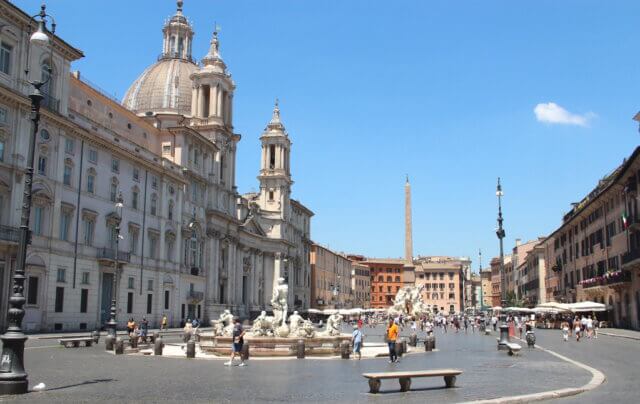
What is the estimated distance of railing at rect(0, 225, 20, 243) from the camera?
116ft

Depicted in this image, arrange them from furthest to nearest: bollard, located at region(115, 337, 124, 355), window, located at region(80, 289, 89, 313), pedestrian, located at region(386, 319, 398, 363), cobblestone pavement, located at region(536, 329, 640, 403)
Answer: window, located at region(80, 289, 89, 313) → bollard, located at region(115, 337, 124, 355) → pedestrian, located at region(386, 319, 398, 363) → cobblestone pavement, located at region(536, 329, 640, 403)

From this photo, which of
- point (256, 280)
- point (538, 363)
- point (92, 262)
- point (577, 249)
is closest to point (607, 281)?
point (577, 249)

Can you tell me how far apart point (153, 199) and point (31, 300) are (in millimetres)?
16949

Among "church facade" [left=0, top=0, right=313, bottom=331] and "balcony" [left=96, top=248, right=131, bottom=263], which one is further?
"balcony" [left=96, top=248, right=131, bottom=263]

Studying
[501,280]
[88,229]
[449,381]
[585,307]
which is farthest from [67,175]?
[585,307]

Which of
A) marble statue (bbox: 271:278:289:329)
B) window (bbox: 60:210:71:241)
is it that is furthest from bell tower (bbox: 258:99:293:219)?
marble statue (bbox: 271:278:289:329)

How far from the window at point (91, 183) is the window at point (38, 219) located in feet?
17.8

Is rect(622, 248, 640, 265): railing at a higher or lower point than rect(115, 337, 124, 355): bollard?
higher

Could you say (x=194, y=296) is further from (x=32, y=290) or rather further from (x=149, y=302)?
(x=32, y=290)

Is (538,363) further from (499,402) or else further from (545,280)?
(545,280)

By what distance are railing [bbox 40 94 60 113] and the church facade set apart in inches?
4.3

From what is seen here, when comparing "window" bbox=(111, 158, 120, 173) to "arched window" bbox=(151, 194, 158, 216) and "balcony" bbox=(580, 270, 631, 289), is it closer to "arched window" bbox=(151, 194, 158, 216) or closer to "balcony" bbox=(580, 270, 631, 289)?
"arched window" bbox=(151, 194, 158, 216)

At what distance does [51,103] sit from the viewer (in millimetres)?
40781

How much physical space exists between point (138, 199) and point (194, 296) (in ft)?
41.8
